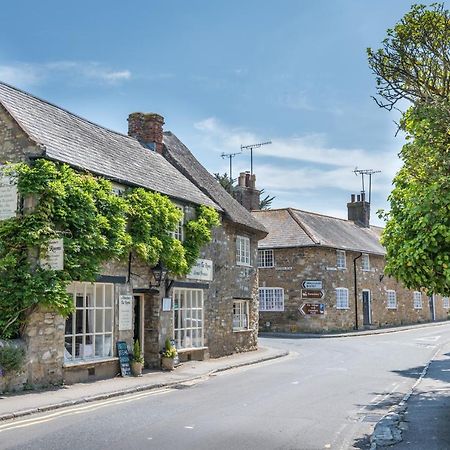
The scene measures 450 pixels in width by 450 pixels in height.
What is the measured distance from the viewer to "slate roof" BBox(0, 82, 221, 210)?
14953mm

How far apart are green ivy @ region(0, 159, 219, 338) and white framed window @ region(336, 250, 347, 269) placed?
2224cm

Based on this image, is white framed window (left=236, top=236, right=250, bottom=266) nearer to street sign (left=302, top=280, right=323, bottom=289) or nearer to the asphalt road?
the asphalt road

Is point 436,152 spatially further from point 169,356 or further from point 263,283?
point 263,283

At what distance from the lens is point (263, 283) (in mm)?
36125

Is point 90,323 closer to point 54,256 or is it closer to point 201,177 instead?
point 54,256

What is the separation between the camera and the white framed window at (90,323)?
1433 cm

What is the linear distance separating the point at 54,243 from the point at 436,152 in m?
8.47

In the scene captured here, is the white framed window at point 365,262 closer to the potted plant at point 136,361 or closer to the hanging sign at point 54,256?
the potted plant at point 136,361

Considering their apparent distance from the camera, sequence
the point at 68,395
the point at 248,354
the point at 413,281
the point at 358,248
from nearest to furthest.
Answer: the point at 413,281 → the point at 68,395 → the point at 248,354 → the point at 358,248

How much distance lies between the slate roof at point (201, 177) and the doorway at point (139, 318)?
18.6ft

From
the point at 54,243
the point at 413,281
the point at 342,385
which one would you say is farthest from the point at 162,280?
the point at 413,281

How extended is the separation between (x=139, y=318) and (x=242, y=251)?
7353mm

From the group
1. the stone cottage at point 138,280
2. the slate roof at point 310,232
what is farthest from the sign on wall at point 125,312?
the slate roof at point 310,232

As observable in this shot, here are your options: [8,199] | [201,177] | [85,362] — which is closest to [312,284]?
[201,177]
